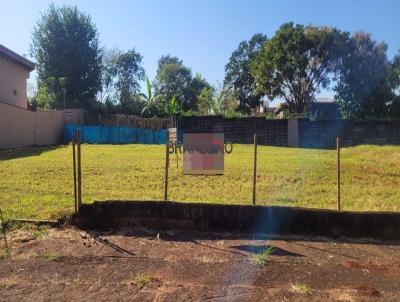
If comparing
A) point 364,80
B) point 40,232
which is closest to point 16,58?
point 40,232

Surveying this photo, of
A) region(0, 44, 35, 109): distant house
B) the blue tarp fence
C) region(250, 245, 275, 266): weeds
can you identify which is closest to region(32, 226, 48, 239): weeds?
region(250, 245, 275, 266): weeds

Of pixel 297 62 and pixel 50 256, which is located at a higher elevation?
pixel 297 62

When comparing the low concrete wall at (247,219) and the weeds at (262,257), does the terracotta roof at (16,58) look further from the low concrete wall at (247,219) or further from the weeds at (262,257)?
the weeds at (262,257)

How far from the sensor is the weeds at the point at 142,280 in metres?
4.75

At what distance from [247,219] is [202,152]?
1.62 m

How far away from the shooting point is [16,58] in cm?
2375

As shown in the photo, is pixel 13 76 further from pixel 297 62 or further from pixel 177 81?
pixel 177 81

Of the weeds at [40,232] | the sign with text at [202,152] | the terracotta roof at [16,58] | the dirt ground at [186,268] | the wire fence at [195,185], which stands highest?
the terracotta roof at [16,58]

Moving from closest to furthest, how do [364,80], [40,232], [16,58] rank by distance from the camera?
1. [40,232]
2. [16,58]
3. [364,80]

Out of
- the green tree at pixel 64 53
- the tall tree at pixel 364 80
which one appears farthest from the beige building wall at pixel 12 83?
the tall tree at pixel 364 80

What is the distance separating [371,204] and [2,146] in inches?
621

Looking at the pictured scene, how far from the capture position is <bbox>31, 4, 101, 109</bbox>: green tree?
34.7 metres

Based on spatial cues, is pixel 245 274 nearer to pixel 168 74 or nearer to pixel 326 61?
pixel 326 61

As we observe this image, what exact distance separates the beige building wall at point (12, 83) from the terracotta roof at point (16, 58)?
214 millimetres
